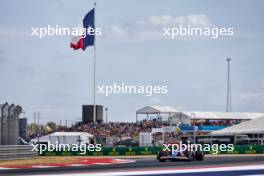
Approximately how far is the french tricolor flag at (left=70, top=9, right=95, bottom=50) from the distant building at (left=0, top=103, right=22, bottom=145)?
810 centimetres

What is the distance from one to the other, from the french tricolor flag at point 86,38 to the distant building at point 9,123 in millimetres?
8098

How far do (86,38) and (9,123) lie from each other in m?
11.5

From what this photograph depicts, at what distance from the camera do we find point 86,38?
34.5 meters

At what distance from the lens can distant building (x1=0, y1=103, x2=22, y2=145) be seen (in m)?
23.5

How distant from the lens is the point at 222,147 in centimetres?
4062

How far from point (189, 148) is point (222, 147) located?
58.2ft

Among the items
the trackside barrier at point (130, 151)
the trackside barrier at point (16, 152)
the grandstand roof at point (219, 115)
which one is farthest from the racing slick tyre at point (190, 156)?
the grandstand roof at point (219, 115)

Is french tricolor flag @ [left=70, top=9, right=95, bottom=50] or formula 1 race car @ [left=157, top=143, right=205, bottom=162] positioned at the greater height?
french tricolor flag @ [left=70, top=9, right=95, bottom=50]

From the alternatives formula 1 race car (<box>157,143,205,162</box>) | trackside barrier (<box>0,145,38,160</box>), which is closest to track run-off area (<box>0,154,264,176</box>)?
formula 1 race car (<box>157,143,205,162</box>)

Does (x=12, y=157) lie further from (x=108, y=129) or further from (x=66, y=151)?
(x=108, y=129)

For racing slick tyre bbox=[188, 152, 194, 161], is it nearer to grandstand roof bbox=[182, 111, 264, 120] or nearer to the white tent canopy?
the white tent canopy

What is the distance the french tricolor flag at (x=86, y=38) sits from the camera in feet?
105

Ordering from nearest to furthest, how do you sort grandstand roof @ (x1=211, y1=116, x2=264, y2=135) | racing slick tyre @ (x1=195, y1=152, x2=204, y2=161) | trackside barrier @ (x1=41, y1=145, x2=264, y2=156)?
racing slick tyre @ (x1=195, y1=152, x2=204, y2=161) → trackside barrier @ (x1=41, y1=145, x2=264, y2=156) → grandstand roof @ (x1=211, y1=116, x2=264, y2=135)

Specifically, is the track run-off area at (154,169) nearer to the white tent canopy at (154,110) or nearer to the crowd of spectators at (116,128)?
the crowd of spectators at (116,128)
